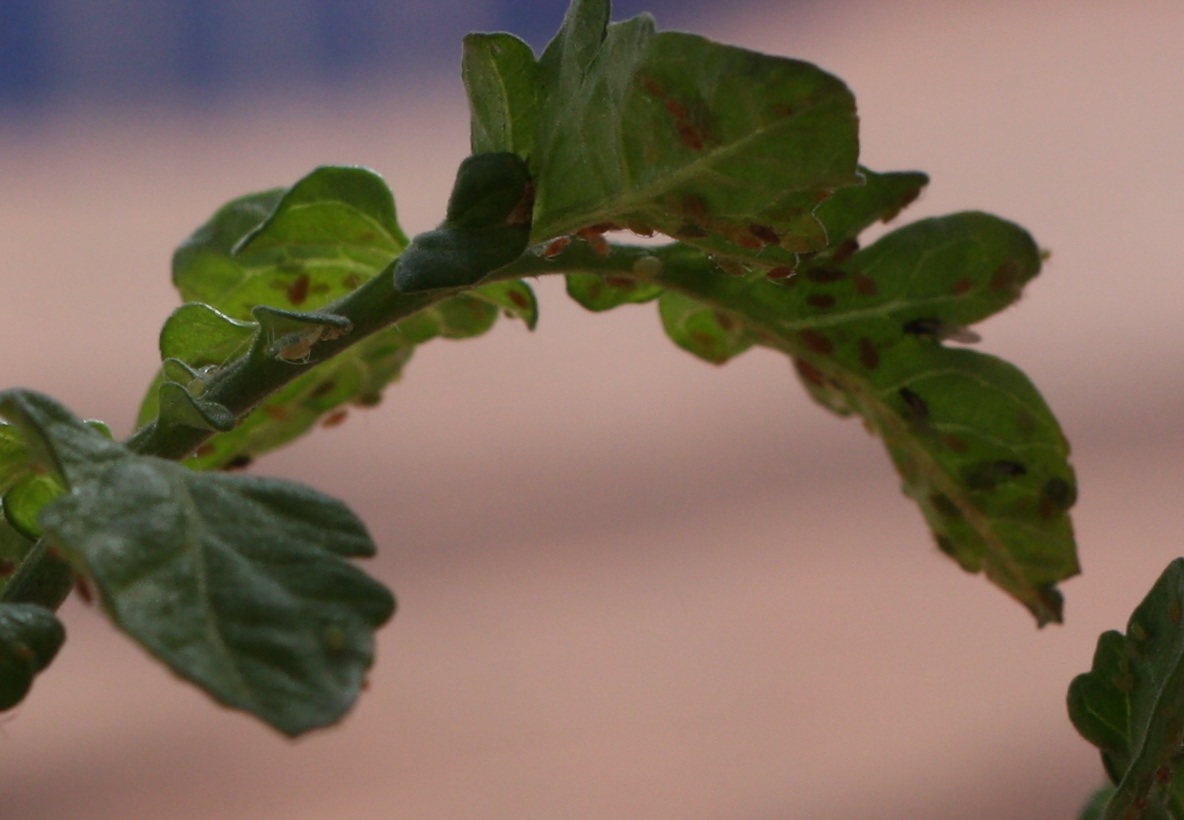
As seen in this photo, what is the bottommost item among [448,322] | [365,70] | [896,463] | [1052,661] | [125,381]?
[1052,661]

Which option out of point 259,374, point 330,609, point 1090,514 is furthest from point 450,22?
point 330,609

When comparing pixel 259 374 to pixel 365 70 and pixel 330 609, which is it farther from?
pixel 365 70

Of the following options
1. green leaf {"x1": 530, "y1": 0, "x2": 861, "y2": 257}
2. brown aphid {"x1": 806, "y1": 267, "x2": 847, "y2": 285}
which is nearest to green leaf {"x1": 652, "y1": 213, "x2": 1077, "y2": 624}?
brown aphid {"x1": 806, "y1": 267, "x2": 847, "y2": 285}

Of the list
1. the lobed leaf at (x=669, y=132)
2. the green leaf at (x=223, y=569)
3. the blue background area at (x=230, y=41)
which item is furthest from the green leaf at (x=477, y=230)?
the blue background area at (x=230, y=41)

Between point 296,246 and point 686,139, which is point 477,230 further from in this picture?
point 296,246

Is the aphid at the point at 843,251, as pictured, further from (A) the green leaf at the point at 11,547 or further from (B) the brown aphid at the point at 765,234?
(A) the green leaf at the point at 11,547
